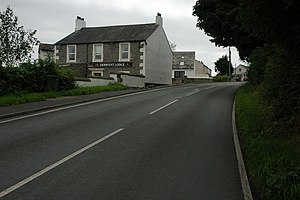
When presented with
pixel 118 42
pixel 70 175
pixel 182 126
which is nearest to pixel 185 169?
pixel 70 175

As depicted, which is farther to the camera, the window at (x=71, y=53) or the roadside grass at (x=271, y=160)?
the window at (x=71, y=53)

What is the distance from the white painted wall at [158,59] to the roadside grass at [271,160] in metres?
34.3

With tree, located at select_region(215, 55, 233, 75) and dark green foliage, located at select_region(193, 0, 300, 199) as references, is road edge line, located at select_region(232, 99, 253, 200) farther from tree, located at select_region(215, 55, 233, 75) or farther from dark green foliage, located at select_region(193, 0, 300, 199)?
tree, located at select_region(215, 55, 233, 75)

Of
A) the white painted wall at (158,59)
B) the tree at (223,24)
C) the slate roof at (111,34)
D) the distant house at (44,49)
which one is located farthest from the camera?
the distant house at (44,49)

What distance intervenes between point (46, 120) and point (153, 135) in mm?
4463

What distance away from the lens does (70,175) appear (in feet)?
22.9

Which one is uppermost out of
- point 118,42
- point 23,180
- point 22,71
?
point 118,42

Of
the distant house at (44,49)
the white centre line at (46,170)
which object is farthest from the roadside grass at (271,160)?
the distant house at (44,49)

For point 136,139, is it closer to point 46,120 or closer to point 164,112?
point 46,120

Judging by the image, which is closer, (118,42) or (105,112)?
(105,112)

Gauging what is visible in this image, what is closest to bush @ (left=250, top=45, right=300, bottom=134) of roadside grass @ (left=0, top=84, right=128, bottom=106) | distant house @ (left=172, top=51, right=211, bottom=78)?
roadside grass @ (left=0, top=84, right=128, bottom=106)

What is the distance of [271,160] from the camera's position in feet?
23.7

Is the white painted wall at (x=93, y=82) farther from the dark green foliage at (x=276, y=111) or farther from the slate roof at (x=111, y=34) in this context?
the dark green foliage at (x=276, y=111)

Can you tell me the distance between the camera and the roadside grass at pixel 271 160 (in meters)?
5.71
